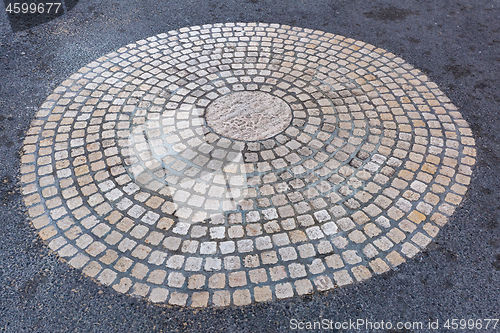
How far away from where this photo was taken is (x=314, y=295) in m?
3.09

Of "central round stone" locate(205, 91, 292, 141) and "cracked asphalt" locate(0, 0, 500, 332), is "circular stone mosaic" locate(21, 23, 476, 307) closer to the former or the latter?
"central round stone" locate(205, 91, 292, 141)

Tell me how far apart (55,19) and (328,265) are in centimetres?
703

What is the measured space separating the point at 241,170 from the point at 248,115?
101 centimetres

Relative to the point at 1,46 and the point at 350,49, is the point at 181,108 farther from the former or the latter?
the point at 1,46

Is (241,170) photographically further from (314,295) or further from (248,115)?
(314,295)

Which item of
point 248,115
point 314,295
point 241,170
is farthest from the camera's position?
point 248,115

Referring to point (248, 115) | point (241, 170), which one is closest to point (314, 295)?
point (241, 170)

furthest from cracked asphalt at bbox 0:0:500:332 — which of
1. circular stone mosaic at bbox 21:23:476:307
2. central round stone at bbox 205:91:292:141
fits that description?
central round stone at bbox 205:91:292:141

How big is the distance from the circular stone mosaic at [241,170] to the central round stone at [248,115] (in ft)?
0.07

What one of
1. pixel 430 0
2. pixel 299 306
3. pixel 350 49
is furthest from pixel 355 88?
pixel 430 0

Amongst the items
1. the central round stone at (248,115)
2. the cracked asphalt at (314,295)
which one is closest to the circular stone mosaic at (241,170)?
the central round stone at (248,115)

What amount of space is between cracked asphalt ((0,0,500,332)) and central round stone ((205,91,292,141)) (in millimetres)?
2183

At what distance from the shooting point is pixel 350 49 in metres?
6.18

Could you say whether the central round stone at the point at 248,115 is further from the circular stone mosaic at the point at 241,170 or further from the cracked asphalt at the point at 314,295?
the cracked asphalt at the point at 314,295
